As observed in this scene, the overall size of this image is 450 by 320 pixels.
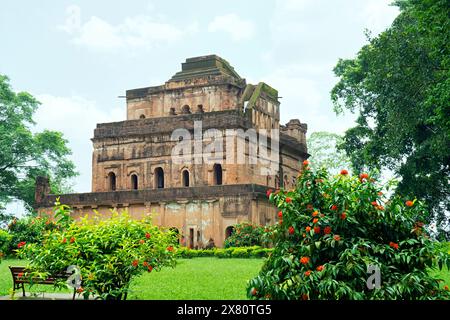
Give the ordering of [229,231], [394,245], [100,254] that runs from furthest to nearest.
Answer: [229,231]
[100,254]
[394,245]

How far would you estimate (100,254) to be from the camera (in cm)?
1068

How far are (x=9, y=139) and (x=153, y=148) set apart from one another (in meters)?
9.38

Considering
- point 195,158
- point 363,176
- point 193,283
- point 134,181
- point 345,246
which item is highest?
point 195,158

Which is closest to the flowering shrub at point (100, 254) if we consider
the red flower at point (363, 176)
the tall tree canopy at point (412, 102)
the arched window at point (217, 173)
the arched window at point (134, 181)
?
the red flower at point (363, 176)

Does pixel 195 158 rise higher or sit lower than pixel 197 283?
higher

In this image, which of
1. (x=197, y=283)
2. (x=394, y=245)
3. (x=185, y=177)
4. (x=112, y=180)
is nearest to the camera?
(x=394, y=245)

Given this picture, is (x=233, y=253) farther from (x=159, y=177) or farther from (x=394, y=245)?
(x=394, y=245)

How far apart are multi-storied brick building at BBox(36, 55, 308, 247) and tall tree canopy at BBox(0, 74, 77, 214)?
4.75 meters

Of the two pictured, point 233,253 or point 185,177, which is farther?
point 185,177

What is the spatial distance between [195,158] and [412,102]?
42.2 ft

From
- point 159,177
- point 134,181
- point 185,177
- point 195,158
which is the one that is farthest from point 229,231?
point 134,181

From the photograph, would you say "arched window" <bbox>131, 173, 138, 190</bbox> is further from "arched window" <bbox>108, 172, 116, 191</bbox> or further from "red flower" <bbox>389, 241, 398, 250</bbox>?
"red flower" <bbox>389, 241, 398, 250</bbox>

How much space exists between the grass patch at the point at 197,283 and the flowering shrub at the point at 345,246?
11.4 feet

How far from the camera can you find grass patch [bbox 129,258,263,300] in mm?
13048
